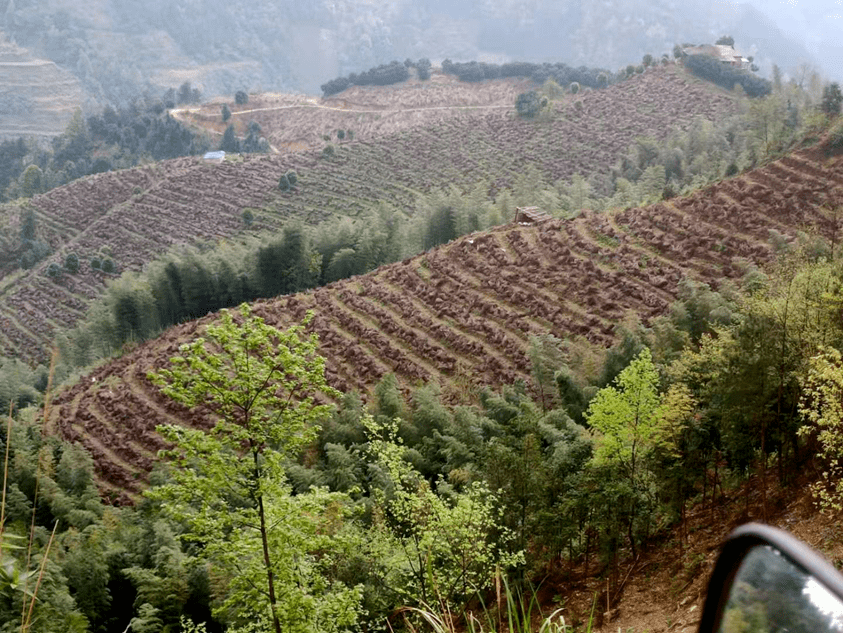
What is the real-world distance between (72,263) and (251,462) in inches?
1990

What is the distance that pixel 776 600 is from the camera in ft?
5.70

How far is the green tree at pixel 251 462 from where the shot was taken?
27.9ft

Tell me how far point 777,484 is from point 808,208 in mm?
18899

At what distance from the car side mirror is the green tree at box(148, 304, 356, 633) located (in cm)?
684

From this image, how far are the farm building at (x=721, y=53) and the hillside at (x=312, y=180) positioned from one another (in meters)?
4.59

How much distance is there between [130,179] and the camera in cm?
6638

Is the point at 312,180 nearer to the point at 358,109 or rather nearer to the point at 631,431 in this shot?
the point at 358,109

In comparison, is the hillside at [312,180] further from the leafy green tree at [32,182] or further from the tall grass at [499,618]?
the tall grass at [499,618]

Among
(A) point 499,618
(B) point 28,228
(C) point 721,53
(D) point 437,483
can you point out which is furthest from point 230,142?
(A) point 499,618

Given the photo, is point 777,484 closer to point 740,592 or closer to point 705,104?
point 740,592

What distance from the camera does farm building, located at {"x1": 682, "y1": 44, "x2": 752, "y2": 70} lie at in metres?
74.1

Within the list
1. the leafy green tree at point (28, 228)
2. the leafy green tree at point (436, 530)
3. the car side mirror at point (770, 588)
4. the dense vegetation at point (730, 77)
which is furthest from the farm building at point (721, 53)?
the car side mirror at point (770, 588)

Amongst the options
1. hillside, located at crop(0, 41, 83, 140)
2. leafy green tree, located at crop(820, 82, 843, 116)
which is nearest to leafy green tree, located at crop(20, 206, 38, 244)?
leafy green tree, located at crop(820, 82, 843, 116)

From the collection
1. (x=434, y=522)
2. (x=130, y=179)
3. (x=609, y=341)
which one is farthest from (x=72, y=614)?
(x=130, y=179)
